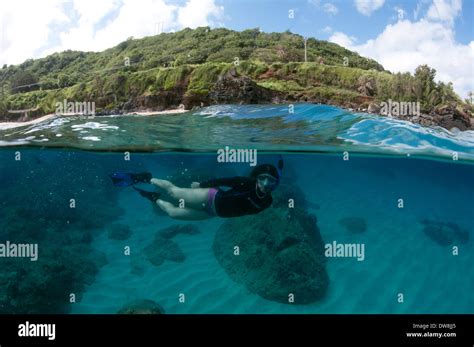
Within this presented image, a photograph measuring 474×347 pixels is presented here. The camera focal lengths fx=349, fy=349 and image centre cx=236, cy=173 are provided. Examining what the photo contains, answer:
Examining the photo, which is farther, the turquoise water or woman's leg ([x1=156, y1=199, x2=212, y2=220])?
woman's leg ([x1=156, y1=199, x2=212, y2=220])

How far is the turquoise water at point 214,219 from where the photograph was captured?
795 centimetres

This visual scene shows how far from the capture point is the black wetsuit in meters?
7.64

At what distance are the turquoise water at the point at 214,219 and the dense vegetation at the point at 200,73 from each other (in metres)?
0.81

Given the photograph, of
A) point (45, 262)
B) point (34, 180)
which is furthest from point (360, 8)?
point (34, 180)

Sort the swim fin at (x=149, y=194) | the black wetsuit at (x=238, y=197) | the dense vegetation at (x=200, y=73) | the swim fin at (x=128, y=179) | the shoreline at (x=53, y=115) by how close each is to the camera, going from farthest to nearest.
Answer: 1. the shoreline at (x=53, y=115)
2. the swim fin at (x=149, y=194)
3. the swim fin at (x=128, y=179)
4. the dense vegetation at (x=200, y=73)
5. the black wetsuit at (x=238, y=197)

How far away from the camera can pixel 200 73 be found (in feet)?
28.8

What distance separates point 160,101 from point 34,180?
1067 cm

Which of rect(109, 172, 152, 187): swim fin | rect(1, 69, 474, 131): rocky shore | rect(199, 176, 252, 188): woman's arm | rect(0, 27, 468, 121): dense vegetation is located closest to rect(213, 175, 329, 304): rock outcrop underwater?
rect(199, 176, 252, 188): woman's arm

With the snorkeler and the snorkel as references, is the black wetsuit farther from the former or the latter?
the snorkel

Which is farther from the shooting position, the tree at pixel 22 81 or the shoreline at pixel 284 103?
the shoreline at pixel 284 103

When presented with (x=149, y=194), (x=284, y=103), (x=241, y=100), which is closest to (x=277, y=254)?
(x=149, y=194)

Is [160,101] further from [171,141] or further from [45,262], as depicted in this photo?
[45,262]

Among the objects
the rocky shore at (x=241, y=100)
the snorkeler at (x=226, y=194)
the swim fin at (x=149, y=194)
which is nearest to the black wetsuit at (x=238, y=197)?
the snorkeler at (x=226, y=194)

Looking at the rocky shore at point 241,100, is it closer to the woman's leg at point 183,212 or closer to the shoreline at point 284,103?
the shoreline at point 284,103
